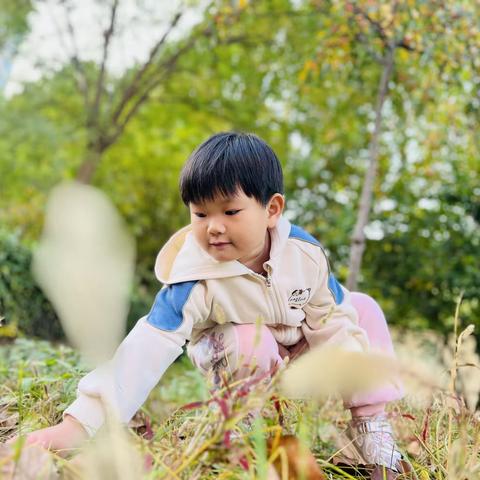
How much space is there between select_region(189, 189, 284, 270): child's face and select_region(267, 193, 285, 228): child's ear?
0.7 inches

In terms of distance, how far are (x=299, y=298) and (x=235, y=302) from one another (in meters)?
0.16

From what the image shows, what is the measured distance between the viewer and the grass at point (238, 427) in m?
0.85

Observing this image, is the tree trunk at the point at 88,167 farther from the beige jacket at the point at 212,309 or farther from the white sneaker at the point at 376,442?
the white sneaker at the point at 376,442

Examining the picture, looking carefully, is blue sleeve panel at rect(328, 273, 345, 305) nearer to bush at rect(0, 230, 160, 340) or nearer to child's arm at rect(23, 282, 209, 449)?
child's arm at rect(23, 282, 209, 449)

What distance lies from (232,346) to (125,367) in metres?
0.29

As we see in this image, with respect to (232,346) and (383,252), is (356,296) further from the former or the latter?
(383,252)

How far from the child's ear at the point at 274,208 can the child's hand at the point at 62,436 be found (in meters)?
0.65

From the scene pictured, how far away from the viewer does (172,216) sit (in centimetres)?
850

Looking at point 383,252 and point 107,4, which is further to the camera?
point 107,4

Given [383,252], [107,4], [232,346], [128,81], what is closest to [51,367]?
[232,346]

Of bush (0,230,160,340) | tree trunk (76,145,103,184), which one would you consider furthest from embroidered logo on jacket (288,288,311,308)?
tree trunk (76,145,103,184)

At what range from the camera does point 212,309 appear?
154 centimetres

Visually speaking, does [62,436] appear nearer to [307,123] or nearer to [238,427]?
[238,427]

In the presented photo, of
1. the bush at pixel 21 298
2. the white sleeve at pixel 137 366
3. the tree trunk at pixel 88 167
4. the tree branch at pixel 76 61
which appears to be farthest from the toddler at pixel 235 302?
the tree branch at pixel 76 61
